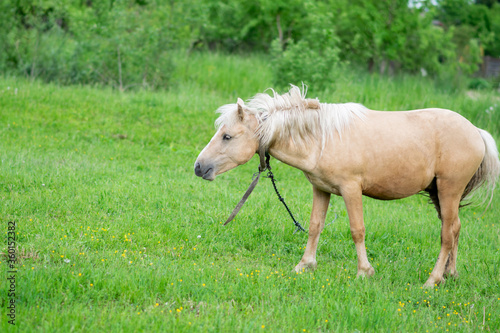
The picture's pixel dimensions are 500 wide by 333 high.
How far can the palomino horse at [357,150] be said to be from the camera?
490 centimetres

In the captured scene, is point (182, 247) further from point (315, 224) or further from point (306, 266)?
point (315, 224)

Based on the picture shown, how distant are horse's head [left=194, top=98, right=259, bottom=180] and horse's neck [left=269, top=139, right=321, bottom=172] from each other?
287 mm

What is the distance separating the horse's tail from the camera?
541 cm

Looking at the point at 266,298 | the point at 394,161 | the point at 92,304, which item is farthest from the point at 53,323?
the point at 394,161

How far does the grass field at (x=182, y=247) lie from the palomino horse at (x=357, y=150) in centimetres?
57

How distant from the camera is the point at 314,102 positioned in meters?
5.07

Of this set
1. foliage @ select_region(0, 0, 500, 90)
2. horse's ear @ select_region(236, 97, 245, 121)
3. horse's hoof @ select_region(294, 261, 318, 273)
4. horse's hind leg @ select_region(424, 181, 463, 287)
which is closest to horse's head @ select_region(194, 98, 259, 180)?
horse's ear @ select_region(236, 97, 245, 121)

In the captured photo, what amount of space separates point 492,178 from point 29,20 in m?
13.2

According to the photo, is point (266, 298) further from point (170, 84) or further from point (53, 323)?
point (170, 84)

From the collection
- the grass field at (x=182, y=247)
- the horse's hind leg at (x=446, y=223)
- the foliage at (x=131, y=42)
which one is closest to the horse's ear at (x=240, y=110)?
the grass field at (x=182, y=247)

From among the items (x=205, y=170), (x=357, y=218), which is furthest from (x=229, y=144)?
(x=357, y=218)

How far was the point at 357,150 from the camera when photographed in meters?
4.99

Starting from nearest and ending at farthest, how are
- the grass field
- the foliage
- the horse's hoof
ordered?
the grass field → the horse's hoof → the foliage

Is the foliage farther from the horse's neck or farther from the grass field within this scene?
the horse's neck
